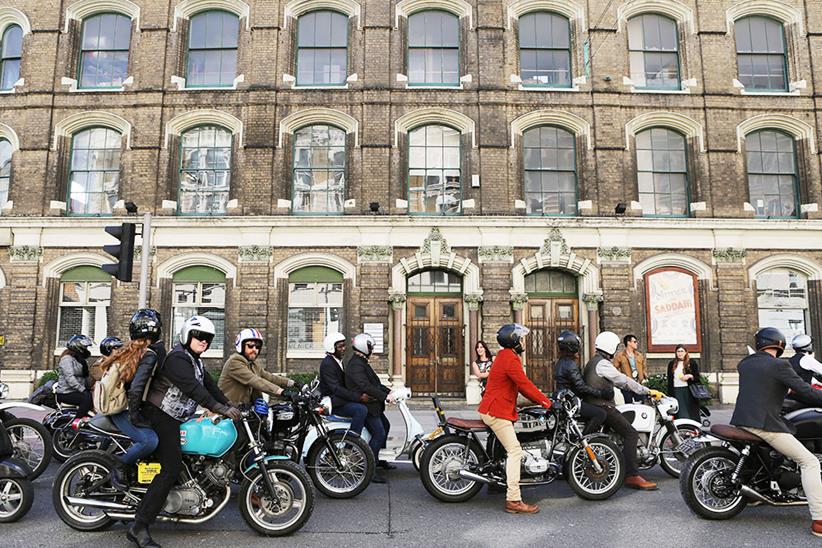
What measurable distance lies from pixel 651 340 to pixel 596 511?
1005 cm

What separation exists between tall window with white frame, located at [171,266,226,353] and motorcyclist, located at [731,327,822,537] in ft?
42.4

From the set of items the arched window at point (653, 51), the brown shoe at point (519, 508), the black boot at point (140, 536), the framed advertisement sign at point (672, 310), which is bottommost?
the brown shoe at point (519, 508)

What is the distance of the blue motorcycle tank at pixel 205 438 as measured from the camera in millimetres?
5188

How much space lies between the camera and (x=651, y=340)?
15070 millimetres

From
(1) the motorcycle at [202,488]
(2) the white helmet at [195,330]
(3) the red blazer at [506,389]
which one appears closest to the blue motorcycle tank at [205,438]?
(1) the motorcycle at [202,488]

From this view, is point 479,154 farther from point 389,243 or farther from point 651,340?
point 651,340

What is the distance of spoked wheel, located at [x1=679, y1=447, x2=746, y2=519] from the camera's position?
5.64 metres

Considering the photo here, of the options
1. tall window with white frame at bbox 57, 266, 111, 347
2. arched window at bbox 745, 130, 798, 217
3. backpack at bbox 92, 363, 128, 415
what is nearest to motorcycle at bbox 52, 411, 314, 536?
backpack at bbox 92, 363, 128, 415

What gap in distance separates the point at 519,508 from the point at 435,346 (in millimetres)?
9396

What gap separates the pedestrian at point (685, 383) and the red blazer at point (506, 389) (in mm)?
4504

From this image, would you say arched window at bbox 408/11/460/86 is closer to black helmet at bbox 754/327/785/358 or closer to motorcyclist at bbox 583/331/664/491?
motorcyclist at bbox 583/331/664/491

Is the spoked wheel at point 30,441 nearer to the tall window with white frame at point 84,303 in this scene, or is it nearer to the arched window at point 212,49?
the tall window with white frame at point 84,303

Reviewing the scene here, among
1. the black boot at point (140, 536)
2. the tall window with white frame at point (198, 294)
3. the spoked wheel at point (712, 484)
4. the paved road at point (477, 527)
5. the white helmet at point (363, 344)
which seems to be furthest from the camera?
the tall window with white frame at point (198, 294)

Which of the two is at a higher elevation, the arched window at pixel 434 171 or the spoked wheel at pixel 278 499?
the arched window at pixel 434 171
